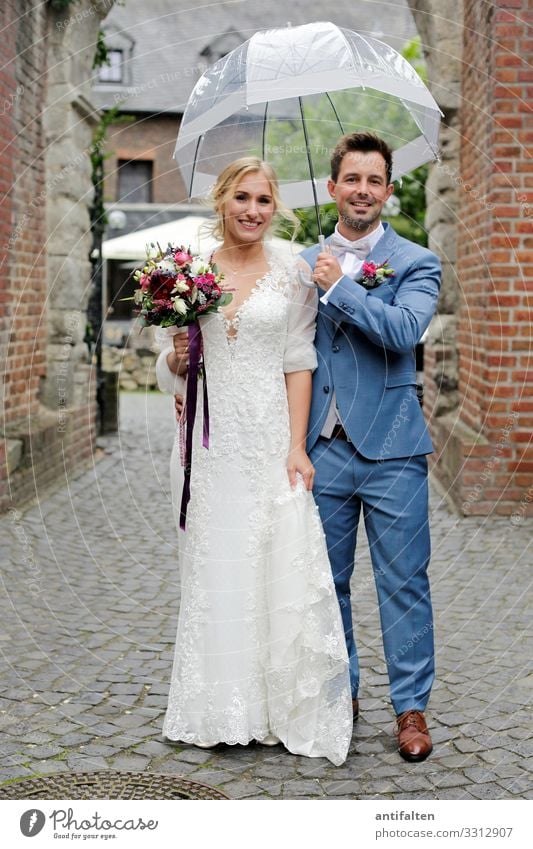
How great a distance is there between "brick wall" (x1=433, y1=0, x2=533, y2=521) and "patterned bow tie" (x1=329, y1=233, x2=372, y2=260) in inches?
135

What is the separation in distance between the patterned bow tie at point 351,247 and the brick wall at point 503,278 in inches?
135

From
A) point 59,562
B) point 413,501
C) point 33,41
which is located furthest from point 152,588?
point 33,41

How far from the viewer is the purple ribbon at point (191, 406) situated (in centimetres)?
360

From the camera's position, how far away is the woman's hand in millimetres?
3596

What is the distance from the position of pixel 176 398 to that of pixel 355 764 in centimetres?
142

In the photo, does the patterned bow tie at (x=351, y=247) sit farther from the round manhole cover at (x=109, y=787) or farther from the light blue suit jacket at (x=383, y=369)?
the round manhole cover at (x=109, y=787)

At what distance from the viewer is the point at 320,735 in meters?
3.55

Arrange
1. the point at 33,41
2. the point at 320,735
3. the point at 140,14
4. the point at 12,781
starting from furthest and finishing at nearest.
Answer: the point at 140,14
the point at 33,41
the point at 320,735
the point at 12,781

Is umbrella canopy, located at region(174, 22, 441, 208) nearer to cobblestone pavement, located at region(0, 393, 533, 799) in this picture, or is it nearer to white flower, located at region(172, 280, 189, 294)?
white flower, located at region(172, 280, 189, 294)

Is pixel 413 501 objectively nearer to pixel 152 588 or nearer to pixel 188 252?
pixel 188 252

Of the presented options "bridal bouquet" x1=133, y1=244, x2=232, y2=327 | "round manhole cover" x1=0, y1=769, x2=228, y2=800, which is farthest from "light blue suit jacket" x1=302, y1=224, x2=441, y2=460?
"round manhole cover" x1=0, y1=769, x2=228, y2=800

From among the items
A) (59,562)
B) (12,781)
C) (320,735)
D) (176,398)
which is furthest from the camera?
(59,562)

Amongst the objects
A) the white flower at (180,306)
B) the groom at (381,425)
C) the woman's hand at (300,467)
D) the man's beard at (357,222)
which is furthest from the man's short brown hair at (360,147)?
the woman's hand at (300,467)

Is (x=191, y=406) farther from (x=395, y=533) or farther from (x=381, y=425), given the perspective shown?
(x=395, y=533)
